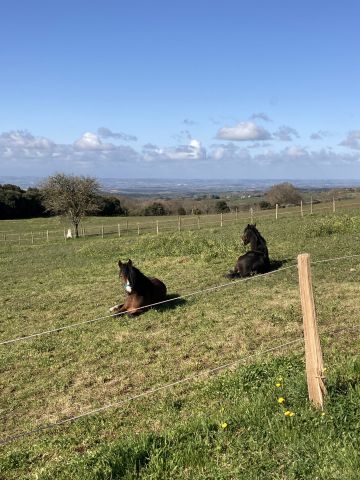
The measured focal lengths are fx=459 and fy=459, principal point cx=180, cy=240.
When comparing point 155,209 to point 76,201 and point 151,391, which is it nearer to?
point 76,201

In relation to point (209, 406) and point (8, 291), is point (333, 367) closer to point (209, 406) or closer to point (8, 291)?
point (209, 406)

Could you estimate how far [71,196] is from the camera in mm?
46281

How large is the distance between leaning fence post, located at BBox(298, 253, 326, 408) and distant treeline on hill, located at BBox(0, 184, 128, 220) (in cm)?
6910

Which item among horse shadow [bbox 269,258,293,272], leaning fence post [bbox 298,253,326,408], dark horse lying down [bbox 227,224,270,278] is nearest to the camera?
leaning fence post [bbox 298,253,326,408]

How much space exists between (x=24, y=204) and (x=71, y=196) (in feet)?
115

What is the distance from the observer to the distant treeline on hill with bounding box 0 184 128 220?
244 ft

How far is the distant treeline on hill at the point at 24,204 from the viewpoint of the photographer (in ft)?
244

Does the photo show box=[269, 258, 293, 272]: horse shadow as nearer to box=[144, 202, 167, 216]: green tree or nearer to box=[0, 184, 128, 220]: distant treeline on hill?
box=[144, 202, 167, 216]: green tree

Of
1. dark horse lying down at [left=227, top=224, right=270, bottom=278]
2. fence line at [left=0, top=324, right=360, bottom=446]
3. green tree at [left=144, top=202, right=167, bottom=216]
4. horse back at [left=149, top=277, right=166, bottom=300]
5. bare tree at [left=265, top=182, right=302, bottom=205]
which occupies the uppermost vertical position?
bare tree at [left=265, top=182, right=302, bottom=205]

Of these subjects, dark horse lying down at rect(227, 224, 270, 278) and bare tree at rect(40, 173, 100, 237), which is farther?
bare tree at rect(40, 173, 100, 237)

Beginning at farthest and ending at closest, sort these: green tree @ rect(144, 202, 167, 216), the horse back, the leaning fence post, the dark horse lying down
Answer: green tree @ rect(144, 202, 167, 216)
the dark horse lying down
the horse back
the leaning fence post

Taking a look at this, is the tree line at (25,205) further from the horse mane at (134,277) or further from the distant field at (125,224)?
the horse mane at (134,277)

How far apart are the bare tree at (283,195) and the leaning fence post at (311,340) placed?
205 feet

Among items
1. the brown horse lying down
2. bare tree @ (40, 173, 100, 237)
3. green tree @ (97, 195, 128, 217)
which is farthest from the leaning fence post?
green tree @ (97, 195, 128, 217)
